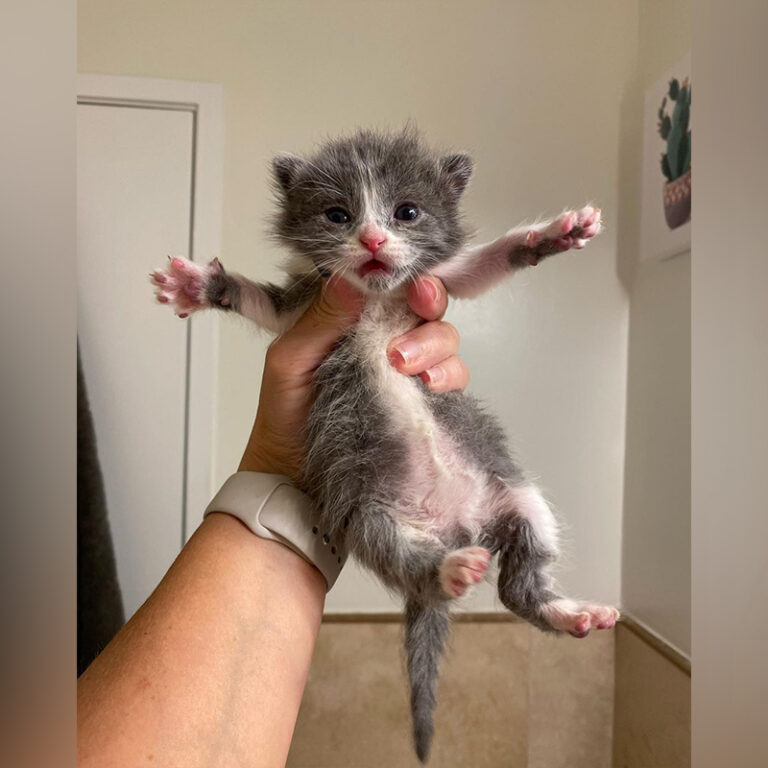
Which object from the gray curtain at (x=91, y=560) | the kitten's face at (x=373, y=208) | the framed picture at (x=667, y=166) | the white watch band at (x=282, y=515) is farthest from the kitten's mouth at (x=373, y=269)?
the framed picture at (x=667, y=166)

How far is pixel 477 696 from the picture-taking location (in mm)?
1531

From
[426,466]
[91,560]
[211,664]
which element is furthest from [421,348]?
[91,560]

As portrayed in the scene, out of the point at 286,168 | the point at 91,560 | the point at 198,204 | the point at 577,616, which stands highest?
the point at 198,204

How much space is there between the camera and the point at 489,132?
1.52m

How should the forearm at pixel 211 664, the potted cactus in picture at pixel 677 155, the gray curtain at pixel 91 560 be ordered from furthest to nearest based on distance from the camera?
the potted cactus in picture at pixel 677 155, the gray curtain at pixel 91 560, the forearm at pixel 211 664

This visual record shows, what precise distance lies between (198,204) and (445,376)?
952 mm

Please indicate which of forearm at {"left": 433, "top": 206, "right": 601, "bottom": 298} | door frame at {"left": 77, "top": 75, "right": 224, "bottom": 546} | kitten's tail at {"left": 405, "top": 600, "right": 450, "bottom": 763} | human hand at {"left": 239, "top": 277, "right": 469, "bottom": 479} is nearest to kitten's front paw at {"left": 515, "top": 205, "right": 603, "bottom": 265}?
forearm at {"left": 433, "top": 206, "right": 601, "bottom": 298}

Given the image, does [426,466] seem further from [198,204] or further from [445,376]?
[198,204]

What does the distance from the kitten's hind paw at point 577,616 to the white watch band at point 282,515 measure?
0.68 ft

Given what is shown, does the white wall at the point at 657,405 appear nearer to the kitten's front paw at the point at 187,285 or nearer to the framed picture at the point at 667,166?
the framed picture at the point at 667,166

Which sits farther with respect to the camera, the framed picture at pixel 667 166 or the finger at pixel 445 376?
the framed picture at pixel 667 166

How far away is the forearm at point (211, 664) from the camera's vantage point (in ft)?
1.66

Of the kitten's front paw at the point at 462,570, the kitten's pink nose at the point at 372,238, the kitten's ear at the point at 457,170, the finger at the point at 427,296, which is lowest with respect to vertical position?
the kitten's front paw at the point at 462,570

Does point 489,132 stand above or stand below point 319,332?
above
